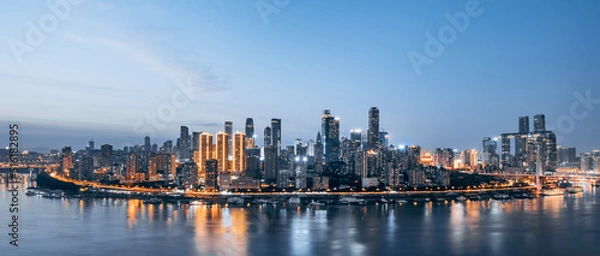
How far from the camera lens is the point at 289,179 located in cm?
4484

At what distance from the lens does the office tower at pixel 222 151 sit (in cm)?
5584

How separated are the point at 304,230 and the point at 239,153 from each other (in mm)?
35192

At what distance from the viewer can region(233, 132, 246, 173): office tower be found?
54969 millimetres

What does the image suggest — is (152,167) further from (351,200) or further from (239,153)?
(351,200)

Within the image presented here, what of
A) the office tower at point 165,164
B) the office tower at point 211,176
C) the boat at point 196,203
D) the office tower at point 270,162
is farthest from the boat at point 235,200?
the office tower at point 165,164

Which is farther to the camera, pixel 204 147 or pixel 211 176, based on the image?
pixel 204 147

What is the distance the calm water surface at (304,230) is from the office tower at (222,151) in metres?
25.1

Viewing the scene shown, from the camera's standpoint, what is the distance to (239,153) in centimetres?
5581

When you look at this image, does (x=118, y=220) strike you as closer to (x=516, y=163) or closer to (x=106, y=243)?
(x=106, y=243)

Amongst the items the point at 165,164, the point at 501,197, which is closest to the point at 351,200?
the point at 501,197

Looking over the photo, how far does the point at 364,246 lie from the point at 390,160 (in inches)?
1285

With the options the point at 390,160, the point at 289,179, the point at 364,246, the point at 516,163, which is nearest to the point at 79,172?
the point at 289,179

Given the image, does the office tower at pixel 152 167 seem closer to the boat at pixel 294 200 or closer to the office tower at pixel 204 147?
the office tower at pixel 204 147

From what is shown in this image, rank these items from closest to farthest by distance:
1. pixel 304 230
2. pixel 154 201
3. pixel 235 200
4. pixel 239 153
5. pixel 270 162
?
pixel 304 230
pixel 235 200
pixel 154 201
pixel 270 162
pixel 239 153
